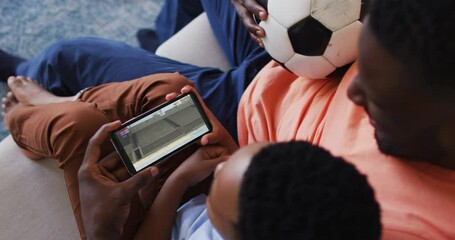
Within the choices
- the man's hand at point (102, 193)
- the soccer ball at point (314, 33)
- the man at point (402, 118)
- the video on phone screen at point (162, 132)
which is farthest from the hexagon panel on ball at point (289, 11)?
the man's hand at point (102, 193)

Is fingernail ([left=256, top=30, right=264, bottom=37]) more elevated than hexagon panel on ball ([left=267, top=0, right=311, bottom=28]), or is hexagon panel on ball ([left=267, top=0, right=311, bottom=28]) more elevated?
hexagon panel on ball ([left=267, top=0, right=311, bottom=28])

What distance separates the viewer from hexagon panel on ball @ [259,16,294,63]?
802mm

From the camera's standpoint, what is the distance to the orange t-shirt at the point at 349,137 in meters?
0.59

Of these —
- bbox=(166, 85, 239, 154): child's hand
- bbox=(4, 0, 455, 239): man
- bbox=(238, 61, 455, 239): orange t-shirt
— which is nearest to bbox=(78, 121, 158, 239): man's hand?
bbox=(4, 0, 455, 239): man

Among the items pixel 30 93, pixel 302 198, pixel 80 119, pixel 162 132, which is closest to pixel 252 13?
pixel 162 132

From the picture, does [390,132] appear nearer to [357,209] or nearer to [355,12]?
[357,209]

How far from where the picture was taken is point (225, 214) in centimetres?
55

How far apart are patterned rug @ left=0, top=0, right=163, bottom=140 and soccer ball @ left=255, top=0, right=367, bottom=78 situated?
878mm

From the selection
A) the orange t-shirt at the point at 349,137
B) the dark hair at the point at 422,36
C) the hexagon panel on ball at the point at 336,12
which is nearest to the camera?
the dark hair at the point at 422,36

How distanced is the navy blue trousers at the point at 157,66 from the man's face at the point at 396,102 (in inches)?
18.4

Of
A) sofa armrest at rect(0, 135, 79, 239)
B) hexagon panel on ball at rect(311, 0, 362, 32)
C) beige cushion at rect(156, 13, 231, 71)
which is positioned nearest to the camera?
hexagon panel on ball at rect(311, 0, 362, 32)

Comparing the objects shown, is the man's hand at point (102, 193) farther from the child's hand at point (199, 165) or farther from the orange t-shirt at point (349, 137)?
the orange t-shirt at point (349, 137)

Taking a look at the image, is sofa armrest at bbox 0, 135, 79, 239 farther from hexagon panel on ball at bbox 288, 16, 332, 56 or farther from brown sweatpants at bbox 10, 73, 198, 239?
hexagon panel on ball at bbox 288, 16, 332, 56

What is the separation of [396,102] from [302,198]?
0.55 feet
